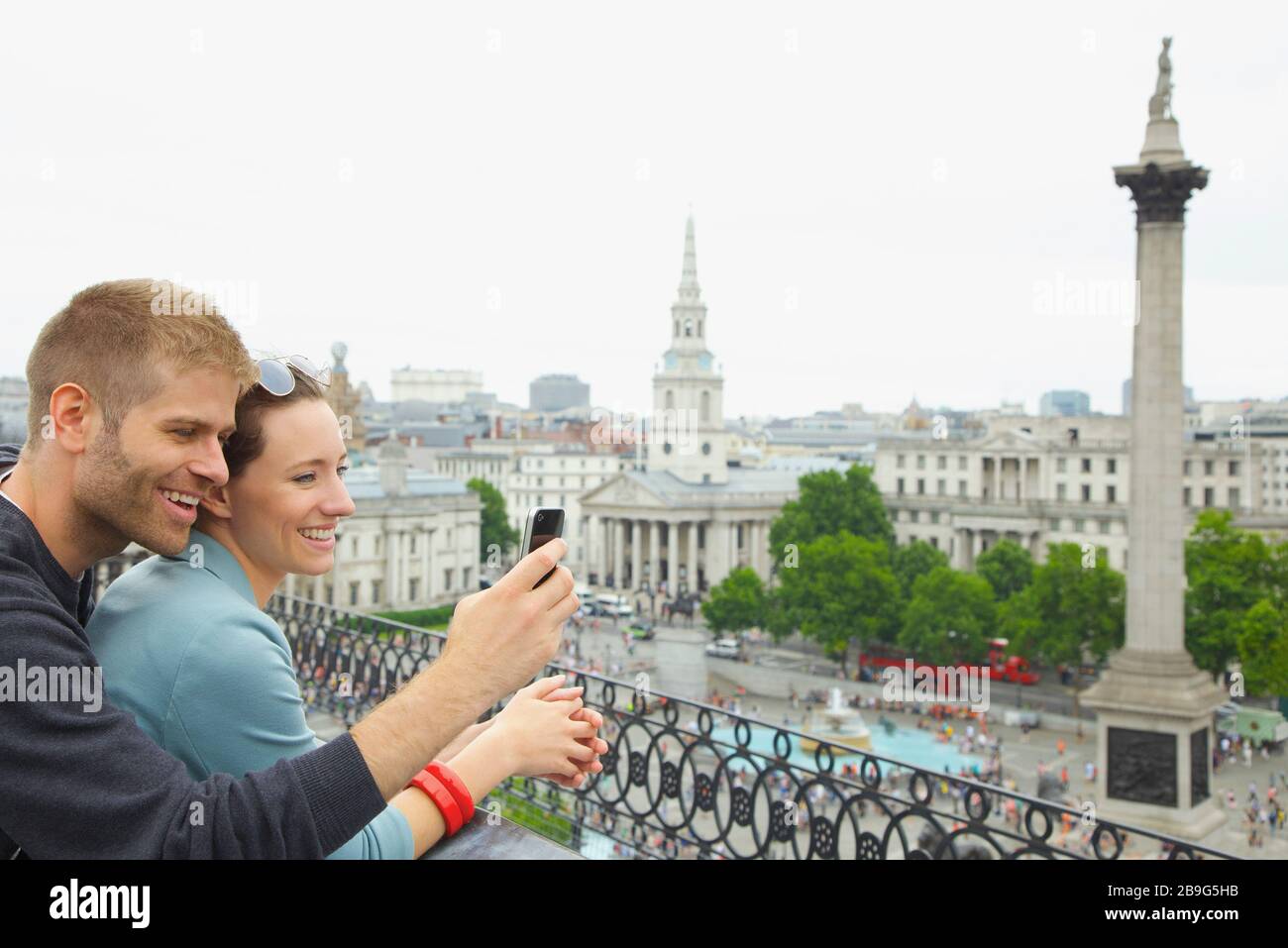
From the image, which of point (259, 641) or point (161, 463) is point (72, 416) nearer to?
point (161, 463)

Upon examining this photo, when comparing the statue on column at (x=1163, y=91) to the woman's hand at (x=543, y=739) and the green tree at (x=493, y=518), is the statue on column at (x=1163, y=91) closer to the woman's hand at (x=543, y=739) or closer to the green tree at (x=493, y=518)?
the woman's hand at (x=543, y=739)

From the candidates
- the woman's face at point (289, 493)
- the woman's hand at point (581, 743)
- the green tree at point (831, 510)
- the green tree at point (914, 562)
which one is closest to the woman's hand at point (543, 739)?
the woman's hand at point (581, 743)

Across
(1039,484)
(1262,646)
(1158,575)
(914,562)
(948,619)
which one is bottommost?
(948,619)

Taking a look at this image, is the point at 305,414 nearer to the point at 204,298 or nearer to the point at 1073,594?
the point at 204,298

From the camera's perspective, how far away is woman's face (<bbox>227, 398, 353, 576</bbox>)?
123 inches

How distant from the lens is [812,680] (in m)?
50.9

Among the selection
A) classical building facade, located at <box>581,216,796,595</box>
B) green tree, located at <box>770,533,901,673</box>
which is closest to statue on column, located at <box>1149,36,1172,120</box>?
green tree, located at <box>770,533,901,673</box>

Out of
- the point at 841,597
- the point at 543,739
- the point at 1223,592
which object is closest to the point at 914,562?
the point at 841,597

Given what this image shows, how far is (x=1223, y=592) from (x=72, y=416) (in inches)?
1810

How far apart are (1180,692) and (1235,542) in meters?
21.4

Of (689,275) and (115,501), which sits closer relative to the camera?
(115,501)

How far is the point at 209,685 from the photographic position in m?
2.63

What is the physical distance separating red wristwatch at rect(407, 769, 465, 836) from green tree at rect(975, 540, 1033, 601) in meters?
59.1
